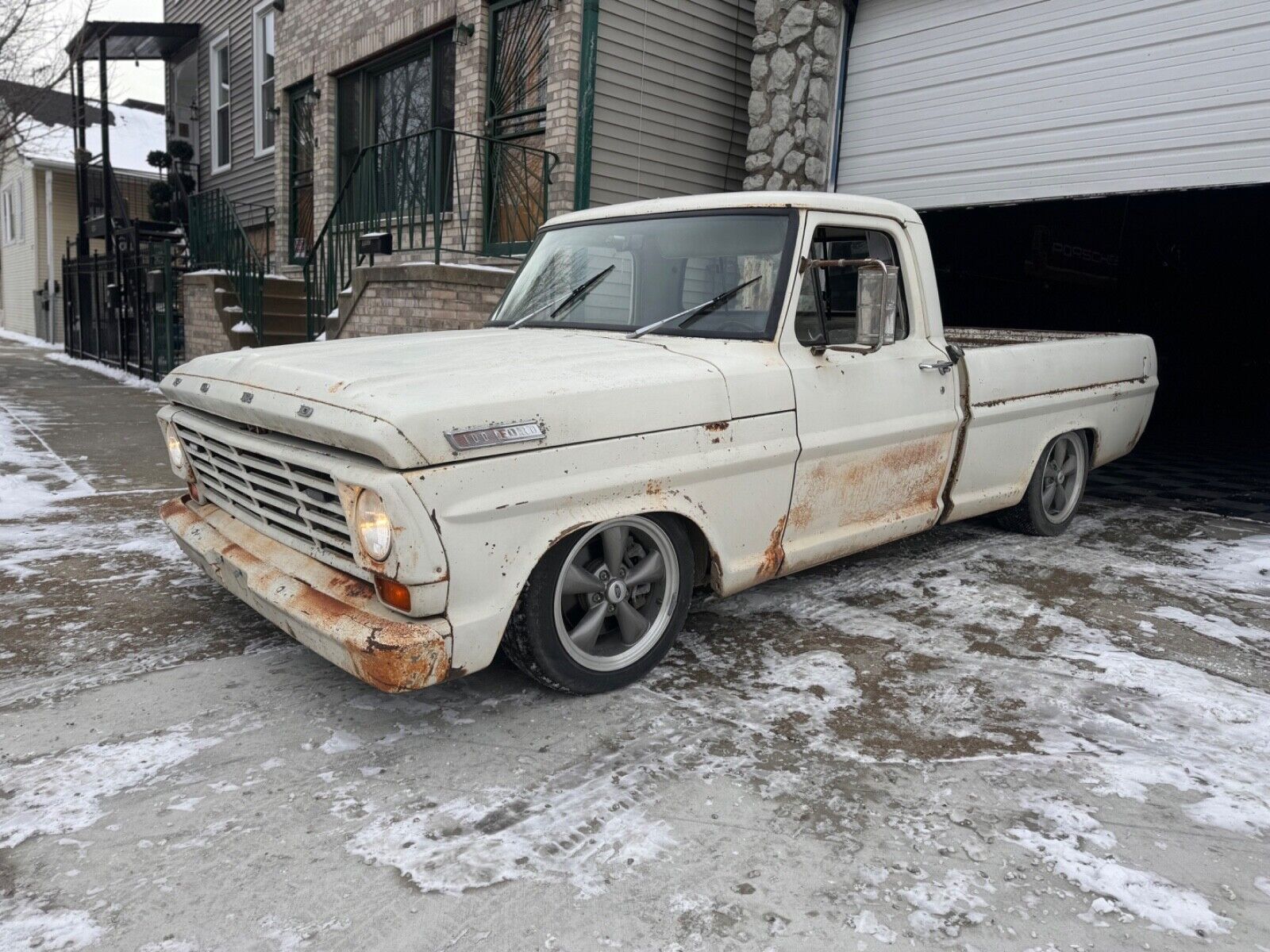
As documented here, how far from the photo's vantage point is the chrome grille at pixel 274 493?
9.36 ft

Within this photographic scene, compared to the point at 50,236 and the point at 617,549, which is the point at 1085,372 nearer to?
the point at 617,549

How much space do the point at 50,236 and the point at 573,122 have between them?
76.4 feet

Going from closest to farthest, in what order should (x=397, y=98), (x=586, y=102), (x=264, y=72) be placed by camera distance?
(x=586, y=102) → (x=397, y=98) → (x=264, y=72)

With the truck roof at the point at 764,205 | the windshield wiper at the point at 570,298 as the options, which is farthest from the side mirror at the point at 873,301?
the windshield wiper at the point at 570,298

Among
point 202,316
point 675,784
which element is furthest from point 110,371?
point 675,784

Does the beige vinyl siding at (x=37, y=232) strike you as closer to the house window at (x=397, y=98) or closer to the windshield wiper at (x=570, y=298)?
the house window at (x=397, y=98)

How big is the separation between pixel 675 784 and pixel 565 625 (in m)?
0.75

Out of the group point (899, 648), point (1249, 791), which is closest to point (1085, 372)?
point (899, 648)

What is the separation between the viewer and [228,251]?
1148 cm

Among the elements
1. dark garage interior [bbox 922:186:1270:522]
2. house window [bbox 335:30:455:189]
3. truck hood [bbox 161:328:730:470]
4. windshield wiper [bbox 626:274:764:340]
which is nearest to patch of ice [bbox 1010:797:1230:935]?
truck hood [bbox 161:328:730:470]

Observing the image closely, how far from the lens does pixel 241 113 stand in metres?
16.1

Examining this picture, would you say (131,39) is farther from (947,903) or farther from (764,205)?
(947,903)

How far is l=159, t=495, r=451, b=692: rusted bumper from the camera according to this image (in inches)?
104

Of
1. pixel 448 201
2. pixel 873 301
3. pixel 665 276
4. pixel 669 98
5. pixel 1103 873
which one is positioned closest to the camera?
pixel 1103 873
